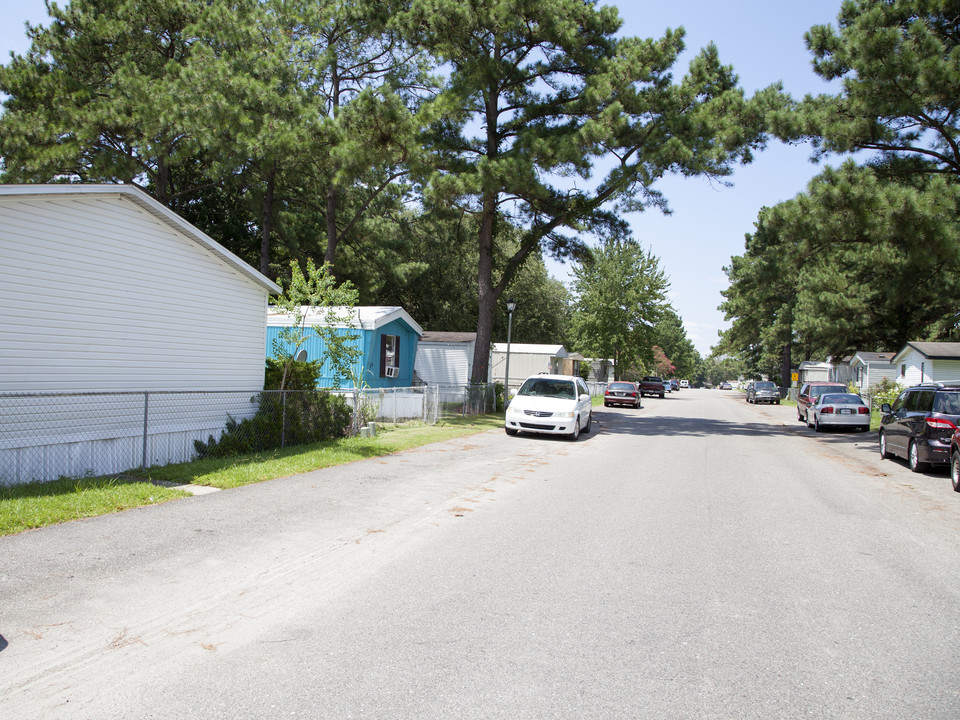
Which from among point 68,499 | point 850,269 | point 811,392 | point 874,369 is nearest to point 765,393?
point 874,369

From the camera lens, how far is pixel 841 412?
79.0 feet

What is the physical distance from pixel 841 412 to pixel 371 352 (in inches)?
663

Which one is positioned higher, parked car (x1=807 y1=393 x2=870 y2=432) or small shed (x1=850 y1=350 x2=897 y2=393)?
small shed (x1=850 y1=350 x2=897 y2=393)

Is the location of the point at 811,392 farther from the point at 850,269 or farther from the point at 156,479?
the point at 156,479

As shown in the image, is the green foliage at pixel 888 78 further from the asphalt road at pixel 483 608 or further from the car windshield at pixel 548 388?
the asphalt road at pixel 483 608

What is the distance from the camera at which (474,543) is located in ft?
22.6

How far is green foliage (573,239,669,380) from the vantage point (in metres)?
52.6

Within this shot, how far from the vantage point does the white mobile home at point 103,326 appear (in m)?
10.1

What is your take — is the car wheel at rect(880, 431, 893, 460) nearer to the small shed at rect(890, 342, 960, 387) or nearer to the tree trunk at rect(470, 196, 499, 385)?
the tree trunk at rect(470, 196, 499, 385)

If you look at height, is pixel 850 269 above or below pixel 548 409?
above

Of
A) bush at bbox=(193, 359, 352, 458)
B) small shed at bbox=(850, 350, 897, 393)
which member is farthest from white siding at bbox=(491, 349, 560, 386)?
bush at bbox=(193, 359, 352, 458)

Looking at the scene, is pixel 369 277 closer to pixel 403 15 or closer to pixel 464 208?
pixel 464 208

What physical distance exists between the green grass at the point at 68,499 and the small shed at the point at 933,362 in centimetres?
3769

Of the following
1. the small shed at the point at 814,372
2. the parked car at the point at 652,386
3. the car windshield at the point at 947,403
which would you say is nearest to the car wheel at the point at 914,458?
the car windshield at the point at 947,403
